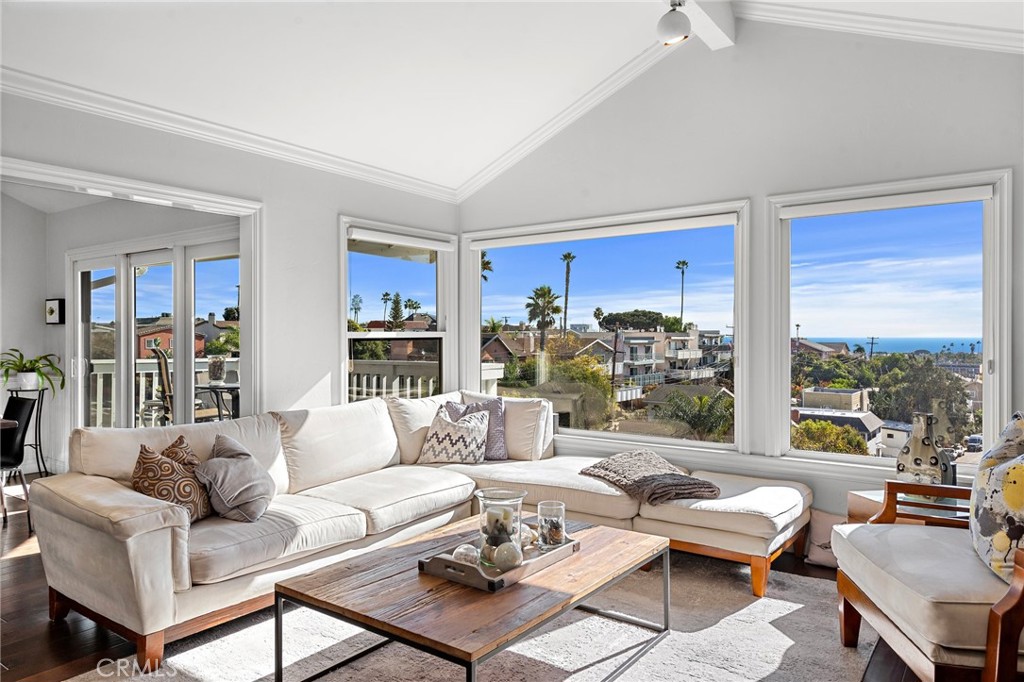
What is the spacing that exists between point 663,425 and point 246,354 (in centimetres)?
272

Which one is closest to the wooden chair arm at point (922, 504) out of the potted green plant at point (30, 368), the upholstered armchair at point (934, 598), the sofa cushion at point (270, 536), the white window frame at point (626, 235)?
the upholstered armchair at point (934, 598)

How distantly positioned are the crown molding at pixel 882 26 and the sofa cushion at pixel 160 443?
359cm

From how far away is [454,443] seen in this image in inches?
174

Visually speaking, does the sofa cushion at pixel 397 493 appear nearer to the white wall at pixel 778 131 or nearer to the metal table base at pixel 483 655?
the metal table base at pixel 483 655

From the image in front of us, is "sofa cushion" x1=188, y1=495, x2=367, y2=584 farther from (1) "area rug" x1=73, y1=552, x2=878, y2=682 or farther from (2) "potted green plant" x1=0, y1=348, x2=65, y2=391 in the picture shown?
(2) "potted green plant" x1=0, y1=348, x2=65, y2=391

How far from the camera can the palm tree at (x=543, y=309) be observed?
5.12m

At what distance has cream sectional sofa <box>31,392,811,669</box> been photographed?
2.55 m

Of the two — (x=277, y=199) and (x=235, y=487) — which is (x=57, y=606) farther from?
(x=277, y=199)

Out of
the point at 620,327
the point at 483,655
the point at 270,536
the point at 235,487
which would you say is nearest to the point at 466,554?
the point at 483,655

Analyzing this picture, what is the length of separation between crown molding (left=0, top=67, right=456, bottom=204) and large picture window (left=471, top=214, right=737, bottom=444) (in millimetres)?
1083

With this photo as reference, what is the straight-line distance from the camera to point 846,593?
2.66m

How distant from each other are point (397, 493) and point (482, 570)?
1.41 metres

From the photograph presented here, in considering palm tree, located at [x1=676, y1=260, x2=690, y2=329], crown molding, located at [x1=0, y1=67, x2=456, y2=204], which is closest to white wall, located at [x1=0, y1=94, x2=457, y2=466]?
crown molding, located at [x1=0, y1=67, x2=456, y2=204]

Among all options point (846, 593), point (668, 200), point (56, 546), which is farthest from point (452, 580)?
point (668, 200)
